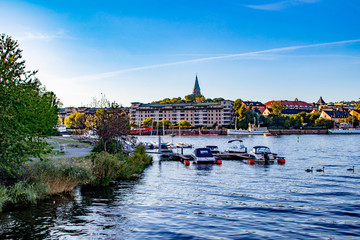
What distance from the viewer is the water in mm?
14805

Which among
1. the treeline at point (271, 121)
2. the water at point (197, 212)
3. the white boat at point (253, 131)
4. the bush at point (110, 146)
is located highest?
the treeline at point (271, 121)

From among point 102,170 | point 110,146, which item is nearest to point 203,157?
point 110,146

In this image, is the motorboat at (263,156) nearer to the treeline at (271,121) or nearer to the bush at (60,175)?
the bush at (60,175)

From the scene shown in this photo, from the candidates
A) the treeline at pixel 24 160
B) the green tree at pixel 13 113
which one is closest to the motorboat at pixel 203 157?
the treeline at pixel 24 160

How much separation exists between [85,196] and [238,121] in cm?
17439

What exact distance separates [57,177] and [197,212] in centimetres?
915

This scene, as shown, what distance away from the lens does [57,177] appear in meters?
21.3

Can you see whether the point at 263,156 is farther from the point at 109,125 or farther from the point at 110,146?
the point at 109,125

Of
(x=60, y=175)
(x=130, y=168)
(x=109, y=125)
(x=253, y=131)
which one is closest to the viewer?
(x=60, y=175)

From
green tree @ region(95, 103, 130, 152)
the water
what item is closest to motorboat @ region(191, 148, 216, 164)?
green tree @ region(95, 103, 130, 152)

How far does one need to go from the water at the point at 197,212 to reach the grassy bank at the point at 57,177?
2.34 feet

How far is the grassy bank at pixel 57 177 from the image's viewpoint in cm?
1811

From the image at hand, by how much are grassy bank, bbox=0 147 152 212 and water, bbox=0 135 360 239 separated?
2.34 ft

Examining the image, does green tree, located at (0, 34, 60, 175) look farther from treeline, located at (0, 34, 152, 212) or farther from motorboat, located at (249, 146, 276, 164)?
motorboat, located at (249, 146, 276, 164)
